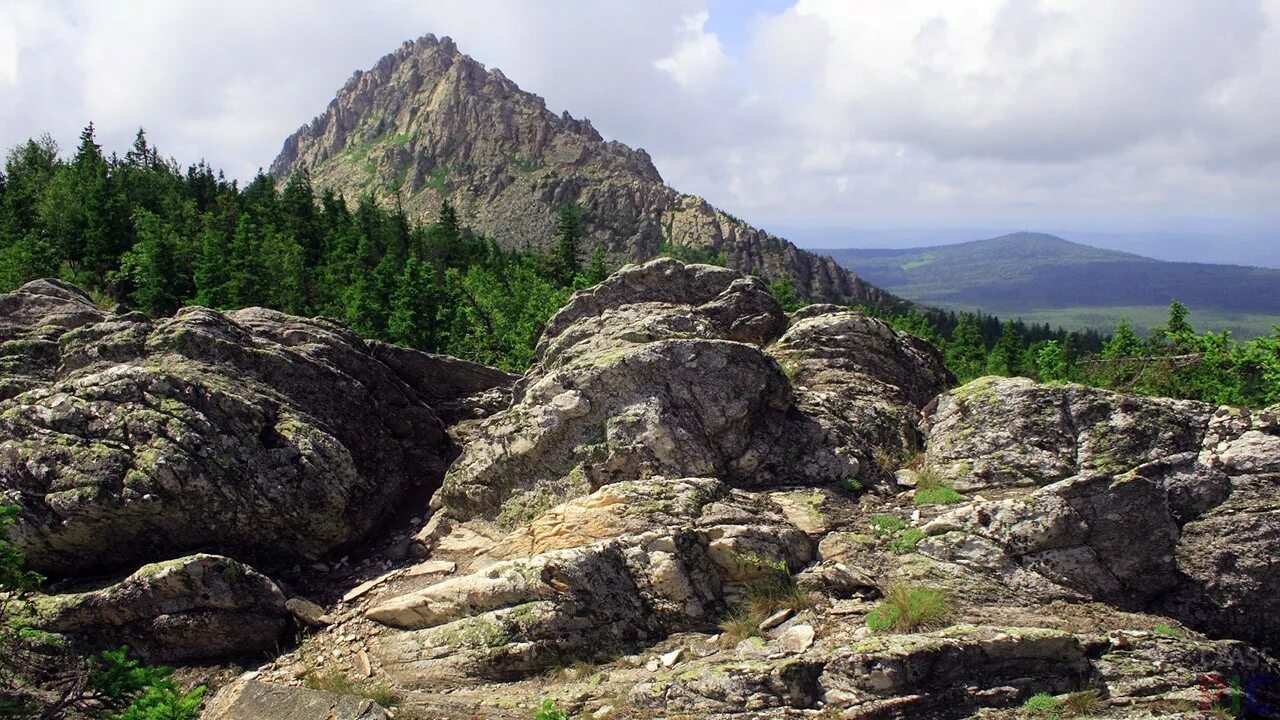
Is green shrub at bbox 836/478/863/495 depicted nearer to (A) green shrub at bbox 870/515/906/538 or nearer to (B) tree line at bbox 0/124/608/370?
(A) green shrub at bbox 870/515/906/538

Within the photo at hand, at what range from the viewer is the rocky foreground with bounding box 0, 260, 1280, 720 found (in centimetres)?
Answer: 1215

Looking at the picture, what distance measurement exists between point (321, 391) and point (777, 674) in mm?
14757

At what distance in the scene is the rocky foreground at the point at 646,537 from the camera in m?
12.1

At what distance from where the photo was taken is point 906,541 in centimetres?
1448

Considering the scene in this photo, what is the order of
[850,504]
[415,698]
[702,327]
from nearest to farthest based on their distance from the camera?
[415,698], [850,504], [702,327]

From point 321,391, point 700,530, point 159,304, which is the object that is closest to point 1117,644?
point 700,530

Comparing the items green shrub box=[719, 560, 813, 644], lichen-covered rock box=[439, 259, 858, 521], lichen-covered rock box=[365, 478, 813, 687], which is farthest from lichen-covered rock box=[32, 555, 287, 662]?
green shrub box=[719, 560, 813, 644]

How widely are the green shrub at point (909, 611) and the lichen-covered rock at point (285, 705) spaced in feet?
28.5

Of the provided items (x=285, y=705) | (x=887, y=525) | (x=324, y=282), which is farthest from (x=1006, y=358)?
(x=285, y=705)

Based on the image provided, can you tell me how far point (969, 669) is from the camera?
1173 cm

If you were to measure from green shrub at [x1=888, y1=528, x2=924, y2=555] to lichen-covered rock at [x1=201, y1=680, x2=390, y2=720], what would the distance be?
392 inches

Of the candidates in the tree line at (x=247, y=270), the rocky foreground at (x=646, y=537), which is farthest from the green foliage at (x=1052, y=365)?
the rocky foreground at (x=646, y=537)

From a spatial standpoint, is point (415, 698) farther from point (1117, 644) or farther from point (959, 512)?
point (1117, 644)

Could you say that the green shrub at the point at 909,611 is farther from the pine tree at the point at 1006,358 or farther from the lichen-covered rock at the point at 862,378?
the pine tree at the point at 1006,358
